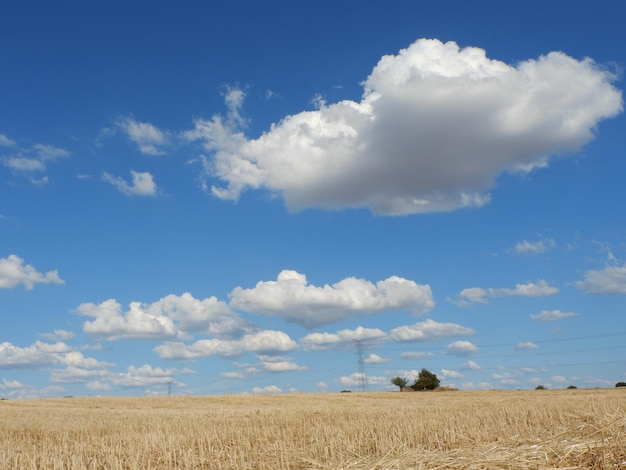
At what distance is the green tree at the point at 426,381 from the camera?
89250 mm

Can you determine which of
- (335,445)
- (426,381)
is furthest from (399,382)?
(335,445)

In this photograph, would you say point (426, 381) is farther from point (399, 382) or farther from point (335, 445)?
point (335, 445)

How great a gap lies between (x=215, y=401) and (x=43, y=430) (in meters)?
31.3

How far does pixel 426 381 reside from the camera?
9019 centimetres

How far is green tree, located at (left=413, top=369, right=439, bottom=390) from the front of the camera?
89.2 meters

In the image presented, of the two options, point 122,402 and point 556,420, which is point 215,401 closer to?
point 122,402

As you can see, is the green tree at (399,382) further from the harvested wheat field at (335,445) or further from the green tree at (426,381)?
the harvested wheat field at (335,445)

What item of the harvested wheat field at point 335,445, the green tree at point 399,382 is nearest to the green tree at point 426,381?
the green tree at point 399,382

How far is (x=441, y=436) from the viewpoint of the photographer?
15.3 meters

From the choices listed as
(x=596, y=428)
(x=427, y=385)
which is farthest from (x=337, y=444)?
(x=427, y=385)

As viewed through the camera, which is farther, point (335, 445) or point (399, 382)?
point (399, 382)

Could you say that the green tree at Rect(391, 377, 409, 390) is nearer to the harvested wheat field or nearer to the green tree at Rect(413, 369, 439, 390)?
the green tree at Rect(413, 369, 439, 390)

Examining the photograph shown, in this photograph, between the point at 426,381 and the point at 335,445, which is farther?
the point at 426,381

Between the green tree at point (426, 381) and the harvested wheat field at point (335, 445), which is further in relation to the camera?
the green tree at point (426, 381)
